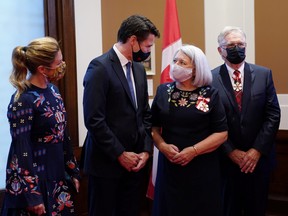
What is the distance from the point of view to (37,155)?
1.93 metres

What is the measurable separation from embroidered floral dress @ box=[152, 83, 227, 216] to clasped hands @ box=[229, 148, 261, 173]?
0.17 meters

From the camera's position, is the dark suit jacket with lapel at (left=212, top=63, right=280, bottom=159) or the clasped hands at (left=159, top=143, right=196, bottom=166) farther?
the dark suit jacket with lapel at (left=212, top=63, right=280, bottom=159)

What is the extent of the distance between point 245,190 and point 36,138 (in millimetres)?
1364

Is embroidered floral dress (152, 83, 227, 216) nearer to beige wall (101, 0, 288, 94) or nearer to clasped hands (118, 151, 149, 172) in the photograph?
clasped hands (118, 151, 149, 172)

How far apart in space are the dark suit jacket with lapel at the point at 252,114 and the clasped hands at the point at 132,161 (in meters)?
0.59

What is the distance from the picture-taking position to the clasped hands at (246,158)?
243cm

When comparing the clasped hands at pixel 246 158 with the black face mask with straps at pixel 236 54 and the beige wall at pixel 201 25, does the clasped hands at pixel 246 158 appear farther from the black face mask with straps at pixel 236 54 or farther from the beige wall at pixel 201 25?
the beige wall at pixel 201 25

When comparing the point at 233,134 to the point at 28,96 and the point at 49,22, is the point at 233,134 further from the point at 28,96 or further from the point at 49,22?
the point at 49,22

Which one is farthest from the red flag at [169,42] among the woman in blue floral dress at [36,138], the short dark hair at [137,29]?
the woman in blue floral dress at [36,138]

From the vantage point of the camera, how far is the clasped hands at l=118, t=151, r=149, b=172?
2096 millimetres

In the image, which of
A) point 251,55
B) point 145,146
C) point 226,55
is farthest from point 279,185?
point 145,146

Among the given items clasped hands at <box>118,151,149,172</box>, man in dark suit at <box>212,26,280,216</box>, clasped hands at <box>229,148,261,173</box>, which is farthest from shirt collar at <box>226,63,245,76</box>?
clasped hands at <box>118,151,149,172</box>

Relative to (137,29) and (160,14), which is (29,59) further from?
(160,14)

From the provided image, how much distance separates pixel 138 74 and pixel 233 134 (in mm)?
720
